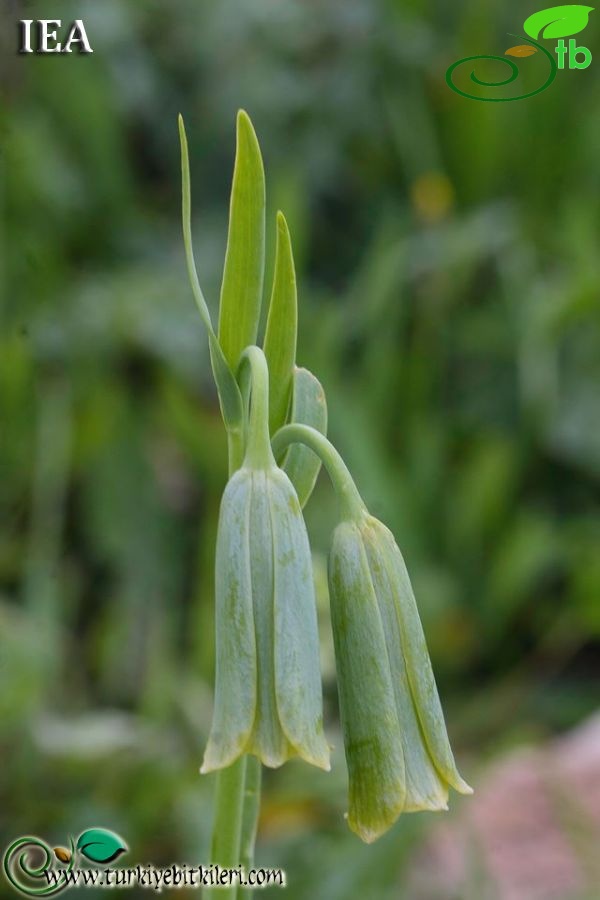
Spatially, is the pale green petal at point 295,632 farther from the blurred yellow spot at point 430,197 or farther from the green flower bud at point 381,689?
the blurred yellow spot at point 430,197

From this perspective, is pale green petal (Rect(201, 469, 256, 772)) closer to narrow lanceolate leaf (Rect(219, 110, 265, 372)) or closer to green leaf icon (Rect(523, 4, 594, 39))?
narrow lanceolate leaf (Rect(219, 110, 265, 372))

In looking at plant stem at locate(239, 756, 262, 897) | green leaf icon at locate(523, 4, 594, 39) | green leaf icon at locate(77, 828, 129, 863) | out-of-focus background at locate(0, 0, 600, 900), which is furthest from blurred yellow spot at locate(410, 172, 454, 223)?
plant stem at locate(239, 756, 262, 897)

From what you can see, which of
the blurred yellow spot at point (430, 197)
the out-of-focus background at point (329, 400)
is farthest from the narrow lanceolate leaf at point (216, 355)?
the blurred yellow spot at point (430, 197)

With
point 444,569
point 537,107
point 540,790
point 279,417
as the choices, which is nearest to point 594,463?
point 444,569

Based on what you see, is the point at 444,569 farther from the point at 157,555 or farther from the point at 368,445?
the point at 157,555

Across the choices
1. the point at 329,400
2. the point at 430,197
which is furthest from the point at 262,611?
the point at 430,197

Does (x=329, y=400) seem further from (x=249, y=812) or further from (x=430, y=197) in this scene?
(x=249, y=812)
